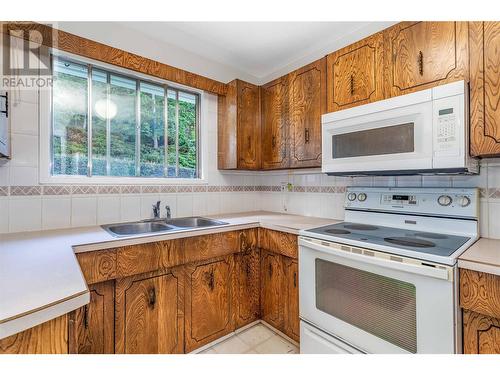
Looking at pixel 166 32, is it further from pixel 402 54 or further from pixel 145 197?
pixel 402 54

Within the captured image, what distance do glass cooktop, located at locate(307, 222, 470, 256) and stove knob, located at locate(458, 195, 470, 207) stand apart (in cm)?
19

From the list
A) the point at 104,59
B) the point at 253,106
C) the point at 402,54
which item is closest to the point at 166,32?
the point at 104,59

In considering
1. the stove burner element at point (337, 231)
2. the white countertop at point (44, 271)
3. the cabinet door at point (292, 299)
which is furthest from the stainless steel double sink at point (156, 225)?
the stove burner element at point (337, 231)

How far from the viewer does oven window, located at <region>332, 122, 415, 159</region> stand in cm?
138

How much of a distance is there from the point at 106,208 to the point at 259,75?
2085 millimetres

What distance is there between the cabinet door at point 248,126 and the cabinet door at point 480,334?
1.81 m

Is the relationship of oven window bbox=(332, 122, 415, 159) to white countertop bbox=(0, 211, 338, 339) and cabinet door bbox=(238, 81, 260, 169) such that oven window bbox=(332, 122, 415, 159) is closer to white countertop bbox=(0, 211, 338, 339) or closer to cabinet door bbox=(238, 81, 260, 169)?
cabinet door bbox=(238, 81, 260, 169)

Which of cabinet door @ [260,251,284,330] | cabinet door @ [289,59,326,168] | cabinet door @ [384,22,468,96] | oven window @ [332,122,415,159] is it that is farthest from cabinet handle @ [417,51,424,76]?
cabinet door @ [260,251,284,330]

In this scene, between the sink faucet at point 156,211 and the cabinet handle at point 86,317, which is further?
the sink faucet at point 156,211

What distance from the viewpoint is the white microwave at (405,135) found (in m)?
1.21

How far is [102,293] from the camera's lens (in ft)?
4.23

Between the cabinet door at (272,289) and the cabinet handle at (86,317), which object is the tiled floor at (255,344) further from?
the cabinet handle at (86,317)

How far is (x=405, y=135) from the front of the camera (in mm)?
1387

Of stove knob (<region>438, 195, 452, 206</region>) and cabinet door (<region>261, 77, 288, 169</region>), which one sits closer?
stove knob (<region>438, 195, 452, 206</region>)
